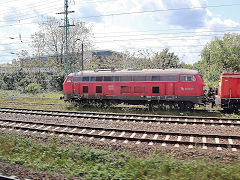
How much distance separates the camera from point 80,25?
1657 inches

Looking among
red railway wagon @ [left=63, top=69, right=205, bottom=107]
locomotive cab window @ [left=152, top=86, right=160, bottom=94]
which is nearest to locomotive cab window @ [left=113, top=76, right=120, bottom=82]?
red railway wagon @ [left=63, top=69, right=205, bottom=107]

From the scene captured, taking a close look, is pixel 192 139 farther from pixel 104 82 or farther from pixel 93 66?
pixel 93 66

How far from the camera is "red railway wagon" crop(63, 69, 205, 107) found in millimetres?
16841

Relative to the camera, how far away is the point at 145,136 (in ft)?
35.2

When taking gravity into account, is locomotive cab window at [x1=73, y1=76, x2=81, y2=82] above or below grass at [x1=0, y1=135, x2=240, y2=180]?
above

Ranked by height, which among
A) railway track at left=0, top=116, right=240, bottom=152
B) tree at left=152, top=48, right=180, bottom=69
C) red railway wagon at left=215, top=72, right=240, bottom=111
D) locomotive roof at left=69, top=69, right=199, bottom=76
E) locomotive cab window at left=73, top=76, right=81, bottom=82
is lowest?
railway track at left=0, top=116, right=240, bottom=152

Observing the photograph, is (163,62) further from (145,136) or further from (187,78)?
(145,136)

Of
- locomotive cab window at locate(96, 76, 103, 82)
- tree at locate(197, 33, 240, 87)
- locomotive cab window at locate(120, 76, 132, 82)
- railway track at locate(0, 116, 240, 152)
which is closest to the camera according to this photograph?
railway track at locate(0, 116, 240, 152)

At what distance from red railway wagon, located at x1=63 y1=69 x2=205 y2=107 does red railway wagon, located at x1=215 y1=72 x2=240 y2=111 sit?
1.39 meters

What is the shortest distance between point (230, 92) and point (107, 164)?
39.5 ft

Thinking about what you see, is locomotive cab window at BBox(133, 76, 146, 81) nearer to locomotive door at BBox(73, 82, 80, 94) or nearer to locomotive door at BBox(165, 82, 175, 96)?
locomotive door at BBox(165, 82, 175, 96)

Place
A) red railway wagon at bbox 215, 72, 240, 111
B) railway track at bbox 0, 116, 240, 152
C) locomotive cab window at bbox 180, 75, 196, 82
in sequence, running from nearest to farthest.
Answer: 1. railway track at bbox 0, 116, 240, 152
2. red railway wagon at bbox 215, 72, 240, 111
3. locomotive cab window at bbox 180, 75, 196, 82

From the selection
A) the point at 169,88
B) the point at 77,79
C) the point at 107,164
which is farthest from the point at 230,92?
the point at 77,79

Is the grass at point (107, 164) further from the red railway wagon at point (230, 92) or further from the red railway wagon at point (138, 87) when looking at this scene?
the red railway wagon at point (138, 87)
